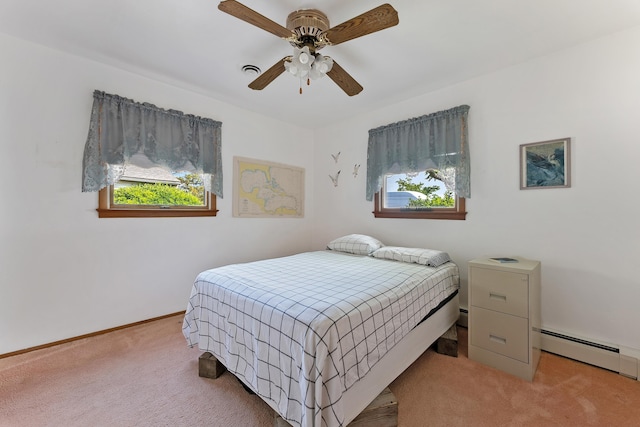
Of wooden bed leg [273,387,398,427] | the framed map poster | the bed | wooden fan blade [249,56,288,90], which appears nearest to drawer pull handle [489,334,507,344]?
the bed

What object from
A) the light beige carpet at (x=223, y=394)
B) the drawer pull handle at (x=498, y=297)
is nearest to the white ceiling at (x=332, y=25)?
the drawer pull handle at (x=498, y=297)

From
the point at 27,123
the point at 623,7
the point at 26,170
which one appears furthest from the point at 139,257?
the point at 623,7

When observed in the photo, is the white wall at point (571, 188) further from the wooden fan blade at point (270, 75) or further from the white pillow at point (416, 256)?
the wooden fan blade at point (270, 75)

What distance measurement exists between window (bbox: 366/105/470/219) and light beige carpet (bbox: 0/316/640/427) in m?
1.46

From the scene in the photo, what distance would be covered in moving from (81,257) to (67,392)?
1091 millimetres

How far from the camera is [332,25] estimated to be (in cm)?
180

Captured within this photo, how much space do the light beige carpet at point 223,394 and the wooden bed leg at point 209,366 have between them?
0.13 ft

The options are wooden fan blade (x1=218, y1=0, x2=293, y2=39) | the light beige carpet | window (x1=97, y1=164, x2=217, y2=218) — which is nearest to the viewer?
wooden fan blade (x1=218, y1=0, x2=293, y2=39)

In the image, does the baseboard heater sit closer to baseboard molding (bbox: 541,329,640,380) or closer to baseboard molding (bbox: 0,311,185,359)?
baseboard molding (bbox: 541,329,640,380)

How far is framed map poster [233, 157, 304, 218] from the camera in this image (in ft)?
10.6

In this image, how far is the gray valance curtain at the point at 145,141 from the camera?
224 centimetres

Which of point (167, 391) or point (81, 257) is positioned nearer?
point (167, 391)

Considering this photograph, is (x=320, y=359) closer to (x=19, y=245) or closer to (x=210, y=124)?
A: (x=19, y=245)

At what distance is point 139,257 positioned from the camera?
251 cm
